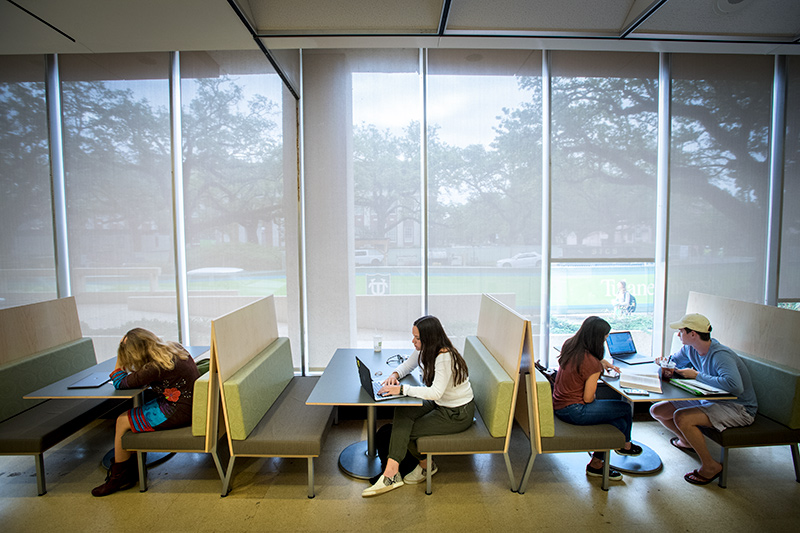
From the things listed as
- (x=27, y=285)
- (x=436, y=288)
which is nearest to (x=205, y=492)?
(x=436, y=288)

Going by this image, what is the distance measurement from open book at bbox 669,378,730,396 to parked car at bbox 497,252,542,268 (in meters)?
1.69

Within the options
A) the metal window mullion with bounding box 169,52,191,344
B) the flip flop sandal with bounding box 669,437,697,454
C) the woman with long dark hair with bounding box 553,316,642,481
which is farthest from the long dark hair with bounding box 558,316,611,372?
the metal window mullion with bounding box 169,52,191,344

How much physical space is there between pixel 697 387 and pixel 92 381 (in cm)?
439

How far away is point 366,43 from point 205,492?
11.4 feet

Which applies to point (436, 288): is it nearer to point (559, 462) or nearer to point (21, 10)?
point (559, 462)

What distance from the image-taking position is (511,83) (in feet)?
13.5

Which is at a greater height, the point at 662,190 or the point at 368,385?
the point at 662,190

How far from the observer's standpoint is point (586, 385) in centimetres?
276

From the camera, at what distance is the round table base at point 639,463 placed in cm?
299

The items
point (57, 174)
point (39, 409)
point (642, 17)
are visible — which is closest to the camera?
point (642, 17)

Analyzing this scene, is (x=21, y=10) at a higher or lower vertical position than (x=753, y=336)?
higher

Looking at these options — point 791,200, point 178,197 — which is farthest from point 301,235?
point 791,200

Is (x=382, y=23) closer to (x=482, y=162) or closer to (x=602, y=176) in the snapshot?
(x=482, y=162)

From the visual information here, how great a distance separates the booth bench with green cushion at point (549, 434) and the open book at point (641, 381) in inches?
13.4
